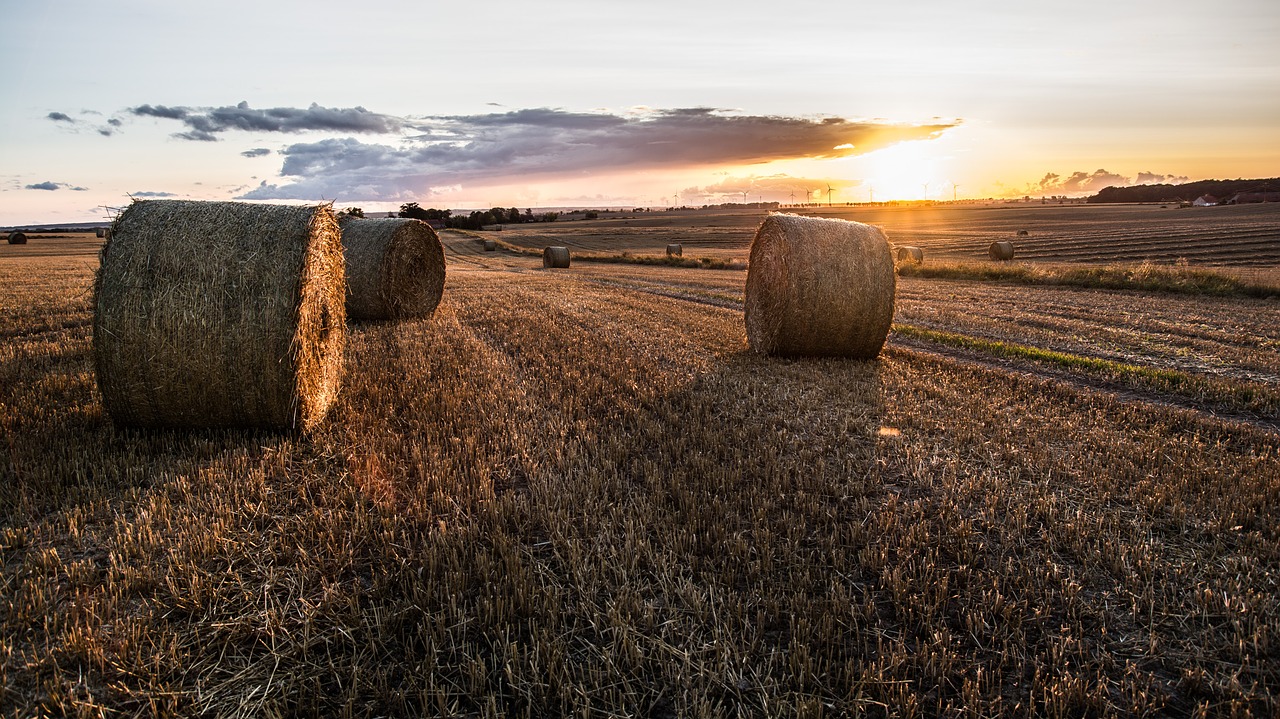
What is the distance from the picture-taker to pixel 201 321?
570 cm

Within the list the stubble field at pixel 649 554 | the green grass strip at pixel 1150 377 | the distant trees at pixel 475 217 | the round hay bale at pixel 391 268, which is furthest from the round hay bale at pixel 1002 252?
the distant trees at pixel 475 217

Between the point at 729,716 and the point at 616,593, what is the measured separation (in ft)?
2.92

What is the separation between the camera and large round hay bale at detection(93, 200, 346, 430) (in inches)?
222

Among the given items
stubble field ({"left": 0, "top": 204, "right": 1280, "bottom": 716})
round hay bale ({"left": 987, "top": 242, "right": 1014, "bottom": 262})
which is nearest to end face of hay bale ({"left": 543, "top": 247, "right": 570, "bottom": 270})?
round hay bale ({"left": 987, "top": 242, "right": 1014, "bottom": 262})

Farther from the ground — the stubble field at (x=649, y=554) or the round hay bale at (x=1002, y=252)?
the round hay bale at (x=1002, y=252)

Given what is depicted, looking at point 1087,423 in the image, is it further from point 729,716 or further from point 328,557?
point 328,557

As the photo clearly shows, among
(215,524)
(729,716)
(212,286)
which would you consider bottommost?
(729,716)

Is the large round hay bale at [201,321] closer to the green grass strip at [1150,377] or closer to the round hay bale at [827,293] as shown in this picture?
the round hay bale at [827,293]

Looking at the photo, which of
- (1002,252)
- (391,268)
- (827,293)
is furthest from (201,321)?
(1002,252)

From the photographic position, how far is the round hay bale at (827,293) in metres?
9.69

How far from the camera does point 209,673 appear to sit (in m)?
2.90

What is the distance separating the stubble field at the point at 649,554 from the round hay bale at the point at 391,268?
579 centimetres

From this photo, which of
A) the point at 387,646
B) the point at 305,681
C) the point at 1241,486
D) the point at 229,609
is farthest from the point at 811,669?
the point at 1241,486

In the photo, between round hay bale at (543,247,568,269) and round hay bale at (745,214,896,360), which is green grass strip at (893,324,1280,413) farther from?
round hay bale at (543,247,568,269)
